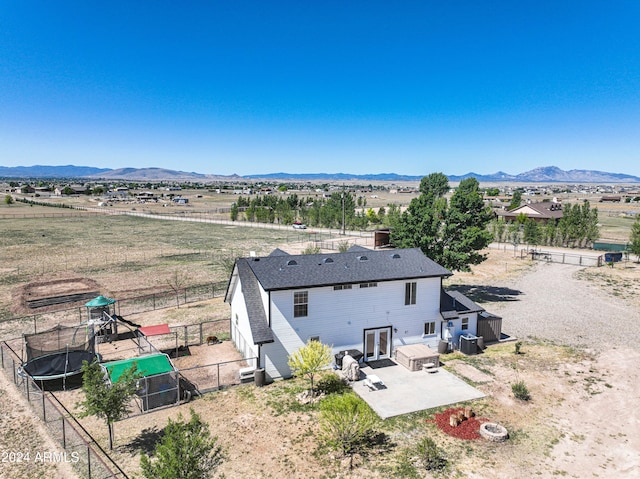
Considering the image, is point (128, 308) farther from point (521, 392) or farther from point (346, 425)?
point (521, 392)

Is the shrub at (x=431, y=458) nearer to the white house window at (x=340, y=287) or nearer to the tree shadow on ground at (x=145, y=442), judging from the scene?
the white house window at (x=340, y=287)

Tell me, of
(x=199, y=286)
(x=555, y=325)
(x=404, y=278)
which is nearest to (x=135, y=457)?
(x=404, y=278)

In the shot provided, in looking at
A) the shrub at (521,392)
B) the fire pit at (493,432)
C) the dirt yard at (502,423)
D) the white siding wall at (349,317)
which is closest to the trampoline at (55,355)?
the dirt yard at (502,423)

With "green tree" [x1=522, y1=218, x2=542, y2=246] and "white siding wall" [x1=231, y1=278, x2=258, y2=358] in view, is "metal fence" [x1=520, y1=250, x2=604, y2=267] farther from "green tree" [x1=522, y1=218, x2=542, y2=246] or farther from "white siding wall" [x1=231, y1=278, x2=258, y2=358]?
"white siding wall" [x1=231, y1=278, x2=258, y2=358]

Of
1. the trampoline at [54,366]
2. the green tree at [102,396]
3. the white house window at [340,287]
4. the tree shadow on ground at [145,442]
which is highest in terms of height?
the white house window at [340,287]

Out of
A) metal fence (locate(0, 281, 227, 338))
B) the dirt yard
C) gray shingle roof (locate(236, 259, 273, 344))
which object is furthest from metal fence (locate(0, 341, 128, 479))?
gray shingle roof (locate(236, 259, 273, 344))

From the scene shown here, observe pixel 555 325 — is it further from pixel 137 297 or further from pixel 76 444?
pixel 137 297
